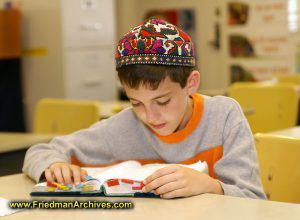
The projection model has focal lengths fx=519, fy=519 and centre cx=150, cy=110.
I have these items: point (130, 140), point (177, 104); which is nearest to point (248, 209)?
point (177, 104)

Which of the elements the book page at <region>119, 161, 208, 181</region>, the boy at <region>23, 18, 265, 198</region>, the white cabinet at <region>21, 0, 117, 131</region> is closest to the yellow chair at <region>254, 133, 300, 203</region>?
the boy at <region>23, 18, 265, 198</region>

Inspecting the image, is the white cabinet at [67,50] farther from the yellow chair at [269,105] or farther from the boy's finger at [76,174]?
the boy's finger at [76,174]

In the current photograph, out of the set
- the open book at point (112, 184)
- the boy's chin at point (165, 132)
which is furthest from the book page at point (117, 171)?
the boy's chin at point (165, 132)

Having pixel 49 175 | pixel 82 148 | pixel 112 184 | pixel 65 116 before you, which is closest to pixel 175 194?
pixel 112 184

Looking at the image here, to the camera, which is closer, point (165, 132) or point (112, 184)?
point (112, 184)

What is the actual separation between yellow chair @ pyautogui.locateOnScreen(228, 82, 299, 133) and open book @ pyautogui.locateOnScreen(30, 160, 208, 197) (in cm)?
194

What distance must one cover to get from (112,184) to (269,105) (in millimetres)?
2282

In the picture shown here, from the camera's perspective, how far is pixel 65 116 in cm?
274

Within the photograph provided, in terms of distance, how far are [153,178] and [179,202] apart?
79 millimetres

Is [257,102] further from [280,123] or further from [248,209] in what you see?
[248,209]

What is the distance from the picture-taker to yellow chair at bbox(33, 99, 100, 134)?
8.57 feet

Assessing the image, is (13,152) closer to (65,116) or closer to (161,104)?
(65,116)

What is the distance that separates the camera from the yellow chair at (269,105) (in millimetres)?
3184

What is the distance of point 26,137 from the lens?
2.50m
